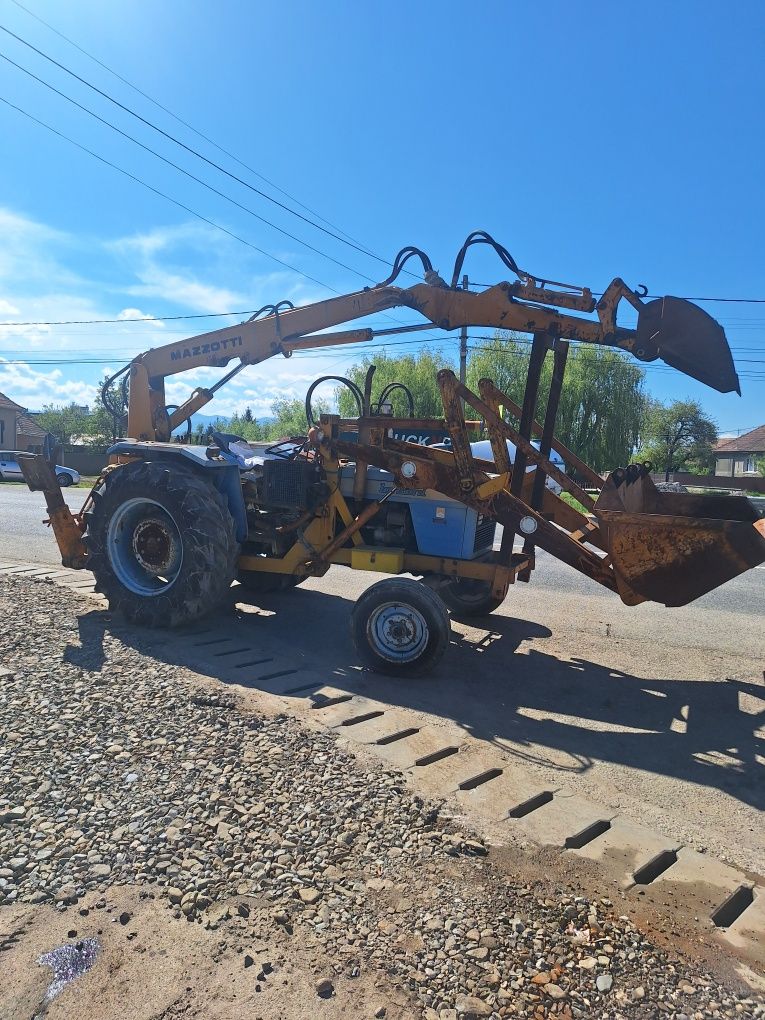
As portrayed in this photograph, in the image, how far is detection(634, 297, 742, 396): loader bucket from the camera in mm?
5477

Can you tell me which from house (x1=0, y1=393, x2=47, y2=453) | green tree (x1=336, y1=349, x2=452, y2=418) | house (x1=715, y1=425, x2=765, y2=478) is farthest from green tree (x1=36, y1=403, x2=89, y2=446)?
house (x1=715, y1=425, x2=765, y2=478)

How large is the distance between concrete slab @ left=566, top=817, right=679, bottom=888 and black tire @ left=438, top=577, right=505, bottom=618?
3.83 metres

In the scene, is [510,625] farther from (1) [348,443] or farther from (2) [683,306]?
(2) [683,306]

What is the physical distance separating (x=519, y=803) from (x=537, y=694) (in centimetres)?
187

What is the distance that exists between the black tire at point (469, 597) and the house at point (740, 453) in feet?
205

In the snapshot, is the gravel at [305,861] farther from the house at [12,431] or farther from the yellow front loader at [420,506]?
the house at [12,431]

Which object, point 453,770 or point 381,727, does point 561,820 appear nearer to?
point 453,770

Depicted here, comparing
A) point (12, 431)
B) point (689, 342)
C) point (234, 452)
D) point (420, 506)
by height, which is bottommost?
point (420, 506)

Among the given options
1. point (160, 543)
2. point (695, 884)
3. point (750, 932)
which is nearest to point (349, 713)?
point (695, 884)

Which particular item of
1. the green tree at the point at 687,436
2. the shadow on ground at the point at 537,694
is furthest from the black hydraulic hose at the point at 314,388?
the green tree at the point at 687,436

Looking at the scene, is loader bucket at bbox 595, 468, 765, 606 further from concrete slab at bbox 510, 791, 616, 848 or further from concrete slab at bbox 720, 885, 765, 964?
concrete slab at bbox 720, 885, 765, 964

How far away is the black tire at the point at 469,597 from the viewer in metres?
7.14

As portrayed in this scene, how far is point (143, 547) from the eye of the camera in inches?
257

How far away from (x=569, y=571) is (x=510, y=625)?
11.1ft
